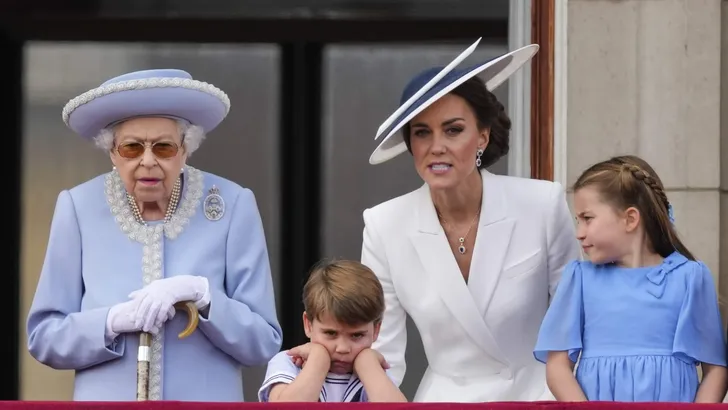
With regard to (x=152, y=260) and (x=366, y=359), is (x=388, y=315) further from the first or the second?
(x=152, y=260)

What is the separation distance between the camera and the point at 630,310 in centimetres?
403

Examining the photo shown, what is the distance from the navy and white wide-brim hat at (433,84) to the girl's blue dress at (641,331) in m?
0.64

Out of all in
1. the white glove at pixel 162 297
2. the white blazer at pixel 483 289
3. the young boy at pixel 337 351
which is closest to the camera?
the young boy at pixel 337 351

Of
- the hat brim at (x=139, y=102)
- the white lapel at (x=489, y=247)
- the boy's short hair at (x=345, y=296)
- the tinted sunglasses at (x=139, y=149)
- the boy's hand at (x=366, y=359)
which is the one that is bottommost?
the boy's hand at (x=366, y=359)

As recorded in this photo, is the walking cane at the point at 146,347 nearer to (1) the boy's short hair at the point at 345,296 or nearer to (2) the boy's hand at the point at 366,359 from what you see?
(1) the boy's short hair at the point at 345,296

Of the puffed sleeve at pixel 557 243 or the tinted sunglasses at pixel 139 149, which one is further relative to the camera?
the puffed sleeve at pixel 557 243

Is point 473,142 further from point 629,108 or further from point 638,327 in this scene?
point 629,108

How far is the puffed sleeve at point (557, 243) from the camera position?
4465 millimetres

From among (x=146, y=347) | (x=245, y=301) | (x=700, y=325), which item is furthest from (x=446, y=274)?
(x=146, y=347)

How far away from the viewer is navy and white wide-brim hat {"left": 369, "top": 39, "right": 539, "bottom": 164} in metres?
4.35

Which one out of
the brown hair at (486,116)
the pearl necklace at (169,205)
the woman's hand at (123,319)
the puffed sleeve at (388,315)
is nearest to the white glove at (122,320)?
the woman's hand at (123,319)

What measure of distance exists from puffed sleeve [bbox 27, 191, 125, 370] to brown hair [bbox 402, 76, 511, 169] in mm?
945

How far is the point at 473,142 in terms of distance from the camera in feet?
14.5

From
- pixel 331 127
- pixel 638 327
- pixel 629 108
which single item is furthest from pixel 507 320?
pixel 331 127
